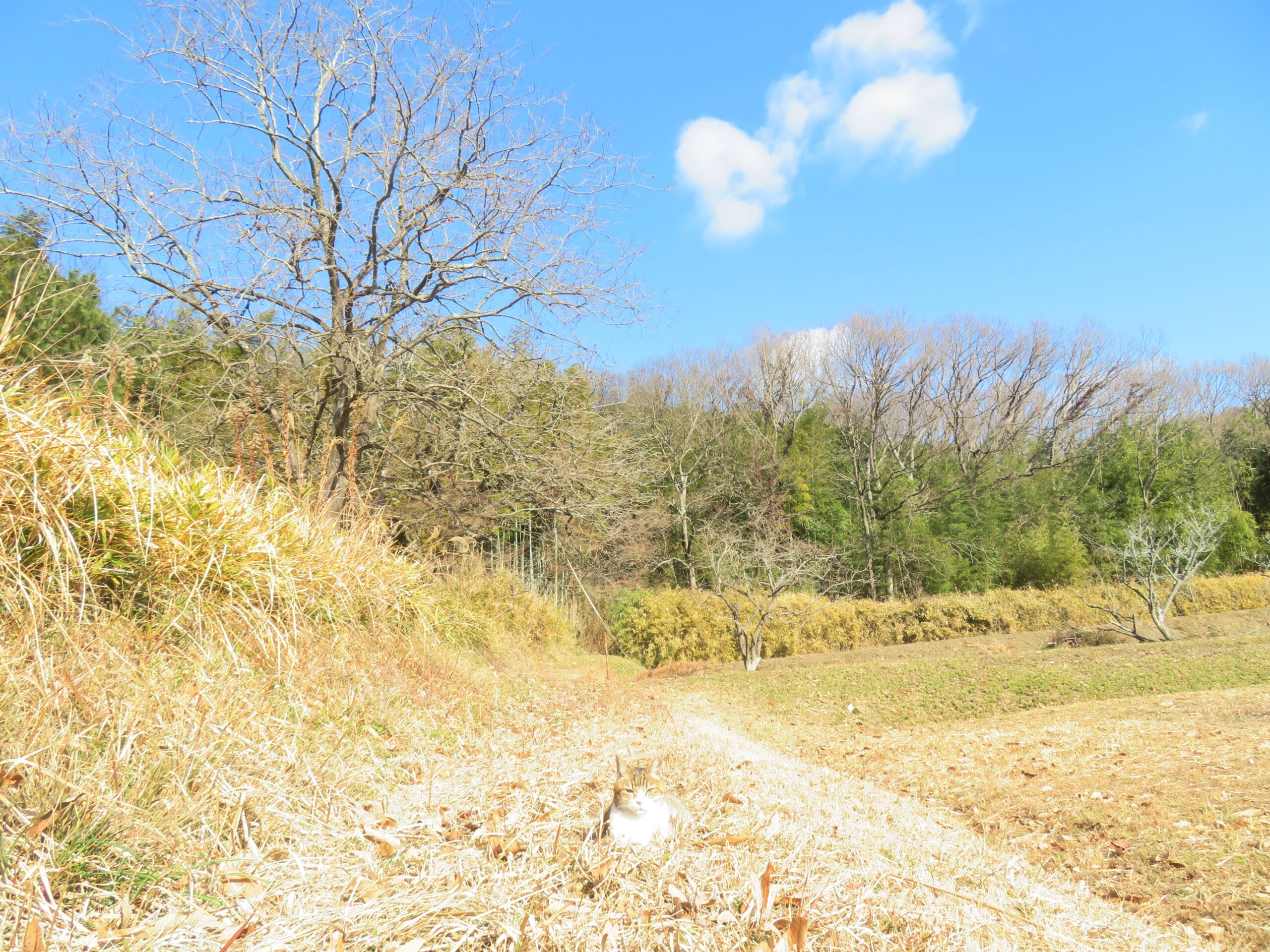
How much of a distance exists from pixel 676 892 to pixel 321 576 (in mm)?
3167

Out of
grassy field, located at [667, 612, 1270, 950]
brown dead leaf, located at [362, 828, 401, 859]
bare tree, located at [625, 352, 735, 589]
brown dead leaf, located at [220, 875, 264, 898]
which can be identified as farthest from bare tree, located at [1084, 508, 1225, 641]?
brown dead leaf, located at [220, 875, 264, 898]

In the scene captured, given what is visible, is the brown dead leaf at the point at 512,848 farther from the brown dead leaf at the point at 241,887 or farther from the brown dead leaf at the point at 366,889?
the brown dead leaf at the point at 241,887

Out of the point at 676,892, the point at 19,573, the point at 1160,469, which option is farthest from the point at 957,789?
the point at 1160,469

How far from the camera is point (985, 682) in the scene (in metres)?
9.24

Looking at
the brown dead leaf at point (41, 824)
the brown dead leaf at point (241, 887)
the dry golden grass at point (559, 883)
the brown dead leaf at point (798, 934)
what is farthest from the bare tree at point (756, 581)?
the brown dead leaf at point (41, 824)

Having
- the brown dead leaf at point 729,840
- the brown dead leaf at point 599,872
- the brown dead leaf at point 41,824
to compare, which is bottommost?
the brown dead leaf at point 729,840

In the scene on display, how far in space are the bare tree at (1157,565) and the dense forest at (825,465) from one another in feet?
5.17

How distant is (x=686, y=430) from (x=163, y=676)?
69.8 feet

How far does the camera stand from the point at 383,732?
3.12 metres

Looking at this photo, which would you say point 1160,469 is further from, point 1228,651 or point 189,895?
point 189,895

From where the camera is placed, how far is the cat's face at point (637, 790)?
1.99 metres

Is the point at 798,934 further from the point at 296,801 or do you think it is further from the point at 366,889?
the point at 296,801

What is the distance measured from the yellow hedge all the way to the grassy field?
256 cm

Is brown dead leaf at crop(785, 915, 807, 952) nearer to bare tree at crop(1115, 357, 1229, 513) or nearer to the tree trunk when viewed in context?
the tree trunk
